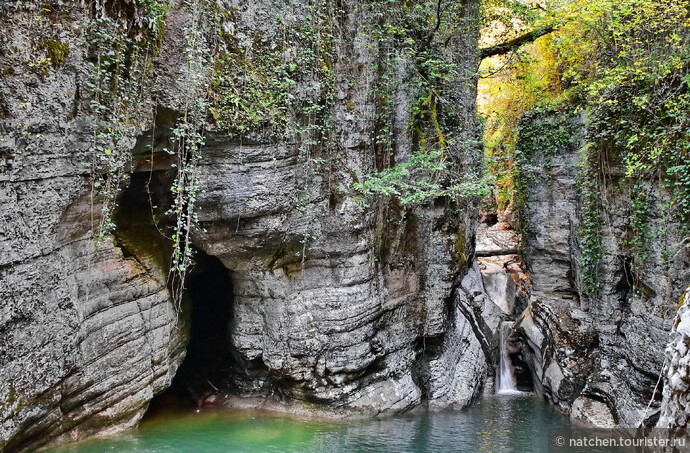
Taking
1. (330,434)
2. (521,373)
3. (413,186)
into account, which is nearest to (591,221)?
(413,186)

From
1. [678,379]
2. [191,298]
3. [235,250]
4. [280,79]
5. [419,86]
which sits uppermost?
[419,86]

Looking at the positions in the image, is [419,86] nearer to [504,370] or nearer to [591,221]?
[591,221]

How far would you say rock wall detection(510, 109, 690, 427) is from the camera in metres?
8.20

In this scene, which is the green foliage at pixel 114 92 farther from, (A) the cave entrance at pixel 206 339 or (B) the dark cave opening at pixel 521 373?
(B) the dark cave opening at pixel 521 373

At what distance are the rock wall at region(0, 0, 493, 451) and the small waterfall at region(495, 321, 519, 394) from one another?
23.2 inches

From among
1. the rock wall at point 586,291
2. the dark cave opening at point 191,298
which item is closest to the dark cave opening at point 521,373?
the rock wall at point 586,291

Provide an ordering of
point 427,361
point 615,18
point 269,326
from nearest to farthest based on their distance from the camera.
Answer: point 615,18
point 269,326
point 427,361

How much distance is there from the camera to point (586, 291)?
10.1 meters

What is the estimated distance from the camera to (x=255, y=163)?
291 inches

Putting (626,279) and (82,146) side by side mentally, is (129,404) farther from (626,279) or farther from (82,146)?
(626,279)

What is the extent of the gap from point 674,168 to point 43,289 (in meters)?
9.07

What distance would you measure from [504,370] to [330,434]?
5.36 m

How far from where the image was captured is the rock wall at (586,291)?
323 inches

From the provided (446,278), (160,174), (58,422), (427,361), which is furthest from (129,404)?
(446,278)
